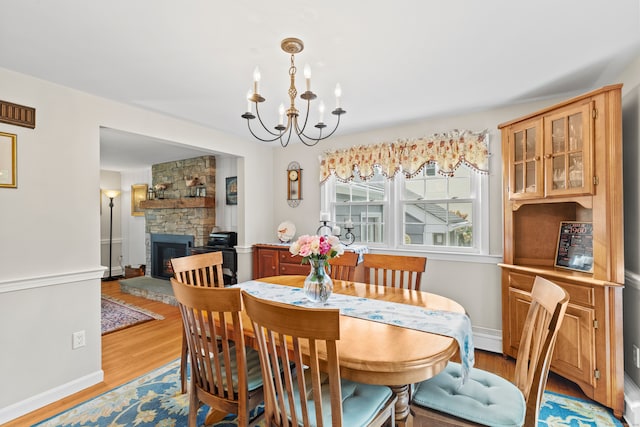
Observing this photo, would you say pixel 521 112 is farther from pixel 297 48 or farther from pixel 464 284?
pixel 297 48

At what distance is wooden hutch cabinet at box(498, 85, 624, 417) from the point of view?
79.4 inches

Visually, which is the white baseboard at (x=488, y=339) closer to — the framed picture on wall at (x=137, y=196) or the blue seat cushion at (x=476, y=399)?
the blue seat cushion at (x=476, y=399)

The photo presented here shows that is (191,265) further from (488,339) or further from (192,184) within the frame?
(192,184)

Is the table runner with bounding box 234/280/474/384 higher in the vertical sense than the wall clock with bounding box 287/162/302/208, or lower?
lower

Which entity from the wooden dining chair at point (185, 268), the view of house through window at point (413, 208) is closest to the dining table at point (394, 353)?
the wooden dining chair at point (185, 268)

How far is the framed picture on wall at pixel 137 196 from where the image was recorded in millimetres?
6371

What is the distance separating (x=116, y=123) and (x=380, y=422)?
118 inches

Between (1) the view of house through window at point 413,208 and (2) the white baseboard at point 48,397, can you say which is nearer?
(2) the white baseboard at point 48,397

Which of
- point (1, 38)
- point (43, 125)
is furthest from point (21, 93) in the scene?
point (1, 38)

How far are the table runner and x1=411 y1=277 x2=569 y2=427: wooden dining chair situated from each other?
0.11 meters

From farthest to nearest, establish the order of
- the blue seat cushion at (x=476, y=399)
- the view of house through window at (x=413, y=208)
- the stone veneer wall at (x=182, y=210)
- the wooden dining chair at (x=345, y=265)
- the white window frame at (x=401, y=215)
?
the stone veneer wall at (x=182, y=210), the view of house through window at (x=413, y=208), the white window frame at (x=401, y=215), the wooden dining chair at (x=345, y=265), the blue seat cushion at (x=476, y=399)

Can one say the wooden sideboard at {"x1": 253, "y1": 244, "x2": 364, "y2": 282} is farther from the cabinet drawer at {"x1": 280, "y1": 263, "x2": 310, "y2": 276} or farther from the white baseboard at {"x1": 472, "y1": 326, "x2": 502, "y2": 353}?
the white baseboard at {"x1": 472, "y1": 326, "x2": 502, "y2": 353}

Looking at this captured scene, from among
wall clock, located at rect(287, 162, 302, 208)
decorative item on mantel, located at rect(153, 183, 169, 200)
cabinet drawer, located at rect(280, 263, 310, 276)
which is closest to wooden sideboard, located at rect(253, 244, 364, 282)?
cabinet drawer, located at rect(280, 263, 310, 276)

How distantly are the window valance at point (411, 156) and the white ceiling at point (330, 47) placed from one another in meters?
0.47
